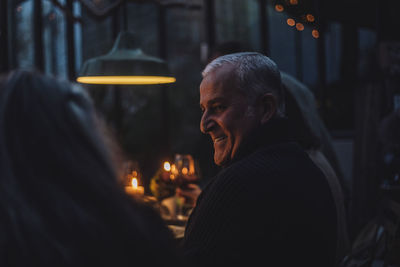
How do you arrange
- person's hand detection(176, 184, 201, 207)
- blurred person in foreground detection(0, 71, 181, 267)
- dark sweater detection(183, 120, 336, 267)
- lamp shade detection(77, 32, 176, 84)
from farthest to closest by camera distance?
person's hand detection(176, 184, 201, 207), lamp shade detection(77, 32, 176, 84), dark sweater detection(183, 120, 336, 267), blurred person in foreground detection(0, 71, 181, 267)

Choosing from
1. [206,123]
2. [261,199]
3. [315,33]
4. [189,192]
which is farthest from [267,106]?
[315,33]

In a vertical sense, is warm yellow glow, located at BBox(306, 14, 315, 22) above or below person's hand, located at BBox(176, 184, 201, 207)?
above

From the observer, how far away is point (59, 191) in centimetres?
89

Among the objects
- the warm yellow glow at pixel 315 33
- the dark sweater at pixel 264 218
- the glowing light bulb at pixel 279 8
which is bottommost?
the dark sweater at pixel 264 218

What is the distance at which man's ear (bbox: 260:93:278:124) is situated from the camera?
186 cm

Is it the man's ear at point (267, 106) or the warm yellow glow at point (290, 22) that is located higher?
the warm yellow glow at point (290, 22)

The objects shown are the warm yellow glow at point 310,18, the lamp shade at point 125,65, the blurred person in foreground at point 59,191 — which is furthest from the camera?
the warm yellow glow at point 310,18

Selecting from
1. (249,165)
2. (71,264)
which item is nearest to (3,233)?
(71,264)

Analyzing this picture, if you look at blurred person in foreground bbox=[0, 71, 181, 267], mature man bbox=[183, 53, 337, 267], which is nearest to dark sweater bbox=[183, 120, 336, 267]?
mature man bbox=[183, 53, 337, 267]

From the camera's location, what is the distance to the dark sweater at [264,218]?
1.51 meters

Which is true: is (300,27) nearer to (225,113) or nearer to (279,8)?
(279,8)

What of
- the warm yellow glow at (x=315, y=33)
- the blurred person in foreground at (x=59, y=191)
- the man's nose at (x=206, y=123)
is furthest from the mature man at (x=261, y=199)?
the warm yellow glow at (x=315, y=33)

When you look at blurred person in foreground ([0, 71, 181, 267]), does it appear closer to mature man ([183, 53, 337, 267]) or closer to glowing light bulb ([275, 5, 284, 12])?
mature man ([183, 53, 337, 267])

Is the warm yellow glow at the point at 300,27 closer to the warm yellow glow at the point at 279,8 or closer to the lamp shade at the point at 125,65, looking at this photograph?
the warm yellow glow at the point at 279,8
